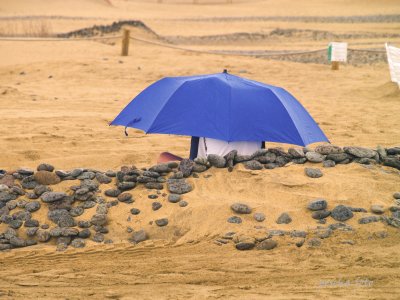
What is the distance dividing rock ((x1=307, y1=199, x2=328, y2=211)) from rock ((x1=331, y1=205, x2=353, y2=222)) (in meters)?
0.09

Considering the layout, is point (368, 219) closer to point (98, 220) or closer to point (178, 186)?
point (178, 186)

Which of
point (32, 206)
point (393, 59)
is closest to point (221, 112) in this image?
point (32, 206)

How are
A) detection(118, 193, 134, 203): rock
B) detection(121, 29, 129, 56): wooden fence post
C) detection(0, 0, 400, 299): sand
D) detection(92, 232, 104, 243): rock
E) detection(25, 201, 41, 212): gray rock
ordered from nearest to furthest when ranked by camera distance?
1. detection(0, 0, 400, 299): sand
2. detection(92, 232, 104, 243): rock
3. detection(25, 201, 41, 212): gray rock
4. detection(118, 193, 134, 203): rock
5. detection(121, 29, 129, 56): wooden fence post

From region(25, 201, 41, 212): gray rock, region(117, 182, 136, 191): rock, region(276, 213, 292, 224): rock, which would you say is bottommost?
region(25, 201, 41, 212): gray rock

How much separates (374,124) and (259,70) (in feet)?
19.1

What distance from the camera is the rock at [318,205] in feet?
18.3

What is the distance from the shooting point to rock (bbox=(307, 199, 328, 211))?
5586 mm

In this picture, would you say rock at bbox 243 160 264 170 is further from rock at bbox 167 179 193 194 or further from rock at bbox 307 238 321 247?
rock at bbox 307 238 321 247

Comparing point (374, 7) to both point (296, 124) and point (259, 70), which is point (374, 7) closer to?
point (259, 70)

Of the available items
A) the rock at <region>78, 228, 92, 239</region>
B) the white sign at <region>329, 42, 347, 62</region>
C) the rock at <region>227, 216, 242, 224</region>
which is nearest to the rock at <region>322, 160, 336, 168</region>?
the rock at <region>227, 216, 242, 224</region>

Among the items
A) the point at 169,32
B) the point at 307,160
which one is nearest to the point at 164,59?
the point at 307,160

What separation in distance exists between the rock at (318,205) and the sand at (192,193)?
0.13 metres

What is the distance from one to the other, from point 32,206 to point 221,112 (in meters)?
1.99

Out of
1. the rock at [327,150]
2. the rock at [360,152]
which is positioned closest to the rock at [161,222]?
the rock at [327,150]
